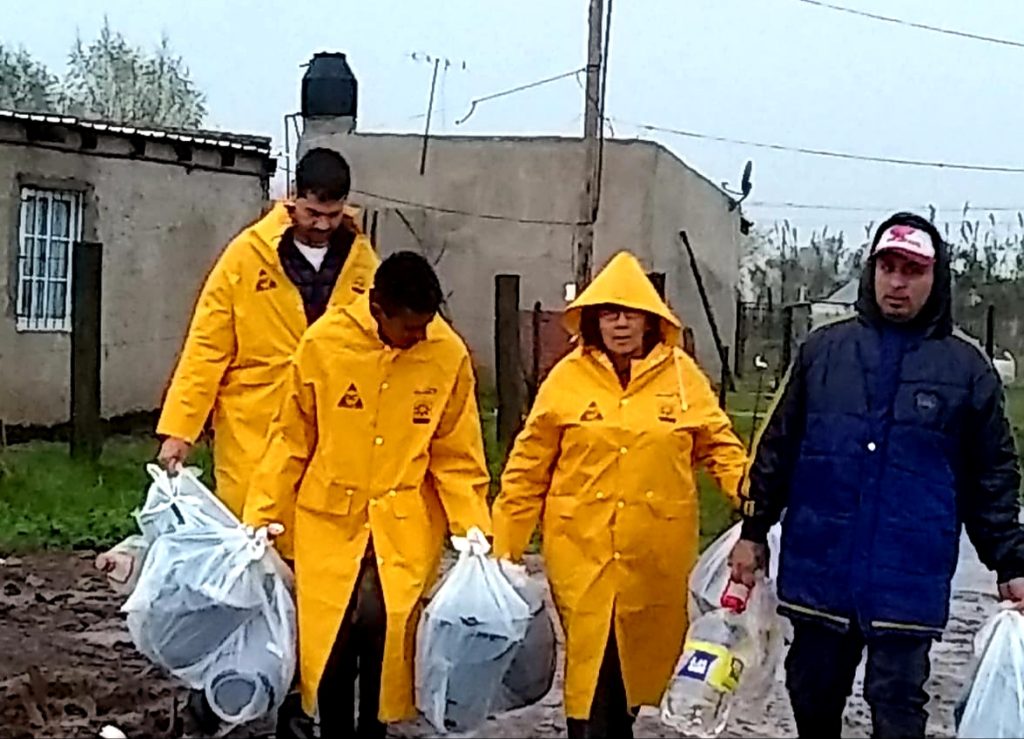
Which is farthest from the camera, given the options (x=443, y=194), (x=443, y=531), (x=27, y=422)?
(x=443, y=194)

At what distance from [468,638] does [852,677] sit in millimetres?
1109

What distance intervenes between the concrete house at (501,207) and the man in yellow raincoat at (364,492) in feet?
67.7

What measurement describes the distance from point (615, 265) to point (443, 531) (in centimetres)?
99

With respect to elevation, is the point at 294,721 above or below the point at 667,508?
below

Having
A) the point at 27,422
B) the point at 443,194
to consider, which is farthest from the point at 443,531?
the point at 443,194

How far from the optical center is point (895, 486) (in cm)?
525

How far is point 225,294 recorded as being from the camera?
6.67 m

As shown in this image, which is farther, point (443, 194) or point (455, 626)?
point (443, 194)

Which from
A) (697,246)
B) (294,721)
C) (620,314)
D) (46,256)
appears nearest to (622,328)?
(620,314)

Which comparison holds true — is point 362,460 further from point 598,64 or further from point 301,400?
point 598,64

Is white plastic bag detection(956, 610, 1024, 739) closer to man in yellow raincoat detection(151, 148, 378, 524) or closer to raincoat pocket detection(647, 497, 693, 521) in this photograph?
Answer: raincoat pocket detection(647, 497, 693, 521)

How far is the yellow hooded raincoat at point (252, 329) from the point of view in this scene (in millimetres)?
6652

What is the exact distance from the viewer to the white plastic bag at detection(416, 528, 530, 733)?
19.1 ft

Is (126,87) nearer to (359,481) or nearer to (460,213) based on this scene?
(460,213)
